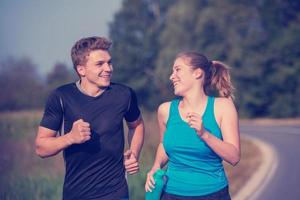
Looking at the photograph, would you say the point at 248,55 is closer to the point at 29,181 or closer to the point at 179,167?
the point at 29,181

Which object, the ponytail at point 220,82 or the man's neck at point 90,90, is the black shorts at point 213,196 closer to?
the ponytail at point 220,82

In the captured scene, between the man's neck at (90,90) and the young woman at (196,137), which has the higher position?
the man's neck at (90,90)

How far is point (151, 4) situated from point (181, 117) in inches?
1612

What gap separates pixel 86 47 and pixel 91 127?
1.92 ft

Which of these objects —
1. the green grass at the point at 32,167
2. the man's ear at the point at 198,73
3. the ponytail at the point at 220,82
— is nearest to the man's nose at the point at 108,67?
the man's ear at the point at 198,73

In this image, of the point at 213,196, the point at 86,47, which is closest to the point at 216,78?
the point at 213,196

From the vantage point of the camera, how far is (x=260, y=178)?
9859 millimetres

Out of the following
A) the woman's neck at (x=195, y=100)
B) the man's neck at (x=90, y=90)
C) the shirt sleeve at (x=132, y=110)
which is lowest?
the shirt sleeve at (x=132, y=110)

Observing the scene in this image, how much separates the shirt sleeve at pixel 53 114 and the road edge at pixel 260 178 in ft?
16.7

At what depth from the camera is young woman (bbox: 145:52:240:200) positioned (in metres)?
3.50

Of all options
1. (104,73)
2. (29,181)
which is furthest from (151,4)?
(104,73)

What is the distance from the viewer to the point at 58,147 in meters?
3.52

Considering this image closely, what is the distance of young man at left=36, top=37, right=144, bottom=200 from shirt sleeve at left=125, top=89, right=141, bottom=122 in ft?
0.25

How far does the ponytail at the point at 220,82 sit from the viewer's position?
3.89 metres
